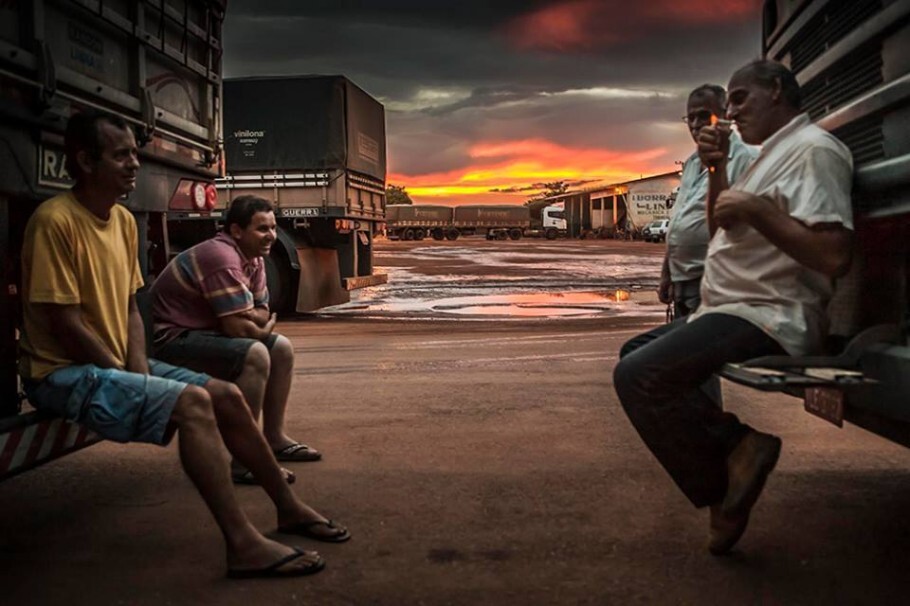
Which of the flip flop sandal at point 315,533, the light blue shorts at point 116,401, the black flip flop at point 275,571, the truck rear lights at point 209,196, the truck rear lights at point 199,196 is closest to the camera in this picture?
the light blue shorts at point 116,401

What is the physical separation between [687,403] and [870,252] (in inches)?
32.6

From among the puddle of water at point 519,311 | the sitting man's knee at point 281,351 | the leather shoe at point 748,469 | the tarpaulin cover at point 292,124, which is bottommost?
the puddle of water at point 519,311

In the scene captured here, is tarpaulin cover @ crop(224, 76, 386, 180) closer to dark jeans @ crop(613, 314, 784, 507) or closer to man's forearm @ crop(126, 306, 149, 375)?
man's forearm @ crop(126, 306, 149, 375)

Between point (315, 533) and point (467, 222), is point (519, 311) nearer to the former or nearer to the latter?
point (315, 533)

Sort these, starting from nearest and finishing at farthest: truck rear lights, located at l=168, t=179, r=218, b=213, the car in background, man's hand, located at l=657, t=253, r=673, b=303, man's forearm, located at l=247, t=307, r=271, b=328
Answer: man's forearm, located at l=247, t=307, r=271, b=328 < truck rear lights, located at l=168, t=179, r=218, b=213 < man's hand, located at l=657, t=253, r=673, b=303 < the car in background

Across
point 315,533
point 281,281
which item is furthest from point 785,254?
point 281,281

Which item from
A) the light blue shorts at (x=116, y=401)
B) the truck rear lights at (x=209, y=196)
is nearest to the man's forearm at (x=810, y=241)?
the light blue shorts at (x=116, y=401)

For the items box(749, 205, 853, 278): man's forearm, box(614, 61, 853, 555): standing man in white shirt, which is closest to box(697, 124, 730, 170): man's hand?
box(614, 61, 853, 555): standing man in white shirt

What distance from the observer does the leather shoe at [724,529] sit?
11.5 feet

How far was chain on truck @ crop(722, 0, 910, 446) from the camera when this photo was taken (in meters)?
3.03

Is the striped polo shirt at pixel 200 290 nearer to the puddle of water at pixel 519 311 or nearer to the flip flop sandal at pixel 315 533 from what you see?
the flip flop sandal at pixel 315 533

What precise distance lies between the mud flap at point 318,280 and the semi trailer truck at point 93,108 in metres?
6.81

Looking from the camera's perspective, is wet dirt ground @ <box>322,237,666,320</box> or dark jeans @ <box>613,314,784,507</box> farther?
wet dirt ground @ <box>322,237,666,320</box>

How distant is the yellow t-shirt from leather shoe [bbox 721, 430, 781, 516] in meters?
2.25
